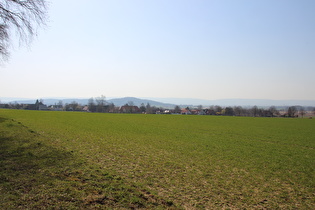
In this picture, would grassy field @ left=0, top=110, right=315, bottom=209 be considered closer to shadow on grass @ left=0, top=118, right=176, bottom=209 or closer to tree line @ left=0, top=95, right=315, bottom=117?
shadow on grass @ left=0, top=118, right=176, bottom=209

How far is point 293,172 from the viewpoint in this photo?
1155 cm

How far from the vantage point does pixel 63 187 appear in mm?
7047

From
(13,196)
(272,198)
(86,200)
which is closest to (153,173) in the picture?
(86,200)

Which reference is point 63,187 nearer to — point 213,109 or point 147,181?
point 147,181

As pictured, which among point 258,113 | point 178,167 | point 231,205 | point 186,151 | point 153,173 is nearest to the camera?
point 231,205

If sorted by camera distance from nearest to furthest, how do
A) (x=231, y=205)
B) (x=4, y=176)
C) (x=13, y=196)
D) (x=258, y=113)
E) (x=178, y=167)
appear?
(x=13, y=196), (x=231, y=205), (x=4, y=176), (x=178, y=167), (x=258, y=113)

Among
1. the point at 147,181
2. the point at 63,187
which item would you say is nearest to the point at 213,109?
the point at 147,181

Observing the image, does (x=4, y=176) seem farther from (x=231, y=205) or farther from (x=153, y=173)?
(x=231, y=205)

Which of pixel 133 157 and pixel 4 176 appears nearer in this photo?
pixel 4 176

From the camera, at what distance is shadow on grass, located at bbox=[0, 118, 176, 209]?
6.02 m

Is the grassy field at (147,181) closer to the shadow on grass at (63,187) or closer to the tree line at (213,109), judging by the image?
the shadow on grass at (63,187)

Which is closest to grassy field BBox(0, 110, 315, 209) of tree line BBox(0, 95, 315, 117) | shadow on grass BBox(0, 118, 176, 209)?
shadow on grass BBox(0, 118, 176, 209)

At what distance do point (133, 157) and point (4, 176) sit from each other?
271 inches

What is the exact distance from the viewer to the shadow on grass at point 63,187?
6.02 metres
